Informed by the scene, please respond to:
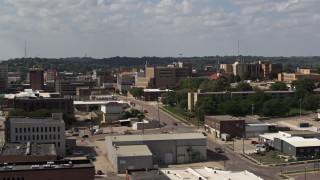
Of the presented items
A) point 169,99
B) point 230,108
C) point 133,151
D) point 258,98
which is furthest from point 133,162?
point 169,99

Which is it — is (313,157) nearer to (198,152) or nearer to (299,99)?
(198,152)

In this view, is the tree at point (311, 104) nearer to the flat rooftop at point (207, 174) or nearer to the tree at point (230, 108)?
the tree at point (230, 108)

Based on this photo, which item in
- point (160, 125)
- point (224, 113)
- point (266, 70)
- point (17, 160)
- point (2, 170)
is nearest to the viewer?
point (2, 170)

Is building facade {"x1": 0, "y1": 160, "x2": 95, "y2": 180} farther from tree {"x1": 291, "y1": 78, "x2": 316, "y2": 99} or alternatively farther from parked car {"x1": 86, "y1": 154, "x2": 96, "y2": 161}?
tree {"x1": 291, "y1": 78, "x2": 316, "y2": 99}

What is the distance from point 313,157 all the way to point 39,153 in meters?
20.3

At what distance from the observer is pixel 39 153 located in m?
34.2

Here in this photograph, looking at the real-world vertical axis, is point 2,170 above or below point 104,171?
above

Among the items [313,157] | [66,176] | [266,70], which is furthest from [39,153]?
[266,70]

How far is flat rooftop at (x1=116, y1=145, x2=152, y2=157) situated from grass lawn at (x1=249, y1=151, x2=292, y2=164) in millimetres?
8589

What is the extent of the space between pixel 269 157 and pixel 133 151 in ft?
35.3

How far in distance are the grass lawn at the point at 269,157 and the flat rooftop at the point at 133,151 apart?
859 cm

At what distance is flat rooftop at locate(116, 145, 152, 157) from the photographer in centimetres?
3681

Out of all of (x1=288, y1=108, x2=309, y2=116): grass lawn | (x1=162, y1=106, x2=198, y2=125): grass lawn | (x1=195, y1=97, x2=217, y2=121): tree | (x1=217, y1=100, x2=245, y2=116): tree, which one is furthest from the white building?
(x1=288, y1=108, x2=309, y2=116): grass lawn

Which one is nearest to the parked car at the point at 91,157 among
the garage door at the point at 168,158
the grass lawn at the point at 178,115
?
the garage door at the point at 168,158
